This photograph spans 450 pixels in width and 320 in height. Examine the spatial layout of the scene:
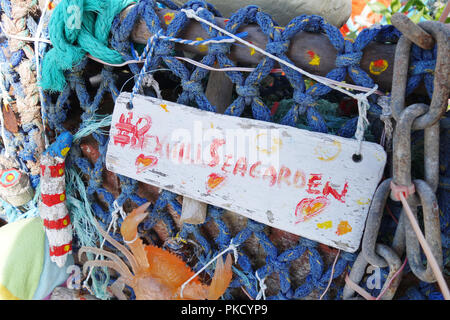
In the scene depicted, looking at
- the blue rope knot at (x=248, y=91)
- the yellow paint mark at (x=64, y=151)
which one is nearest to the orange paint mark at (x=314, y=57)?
the blue rope knot at (x=248, y=91)

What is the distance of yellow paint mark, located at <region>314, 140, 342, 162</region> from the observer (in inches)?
20.4

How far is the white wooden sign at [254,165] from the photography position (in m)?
0.52

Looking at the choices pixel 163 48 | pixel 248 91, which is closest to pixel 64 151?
pixel 163 48

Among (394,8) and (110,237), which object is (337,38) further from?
(394,8)

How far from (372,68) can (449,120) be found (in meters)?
0.14

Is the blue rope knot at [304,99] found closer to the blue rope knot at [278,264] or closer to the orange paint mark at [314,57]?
the orange paint mark at [314,57]

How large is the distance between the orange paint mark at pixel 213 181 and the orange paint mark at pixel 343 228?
214 mm

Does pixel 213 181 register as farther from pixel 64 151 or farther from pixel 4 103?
pixel 4 103

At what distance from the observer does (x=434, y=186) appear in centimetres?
48

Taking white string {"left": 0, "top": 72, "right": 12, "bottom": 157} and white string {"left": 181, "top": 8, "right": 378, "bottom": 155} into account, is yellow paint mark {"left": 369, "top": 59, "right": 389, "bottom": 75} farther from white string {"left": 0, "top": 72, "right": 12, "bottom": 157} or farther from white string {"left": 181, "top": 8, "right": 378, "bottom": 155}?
white string {"left": 0, "top": 72, "right": 12, "bottom": 157}

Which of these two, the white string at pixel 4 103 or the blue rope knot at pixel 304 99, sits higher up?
the blue rope knot at pixel 304 99

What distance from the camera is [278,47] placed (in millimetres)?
541

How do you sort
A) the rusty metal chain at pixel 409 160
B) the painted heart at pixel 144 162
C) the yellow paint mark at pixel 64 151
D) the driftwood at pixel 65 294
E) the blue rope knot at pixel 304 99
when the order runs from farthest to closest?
the driftwood at pixel 65 294 → the yellow paint mark at pixel 64 151 → the painted heart at pixel 144 162 → the blue rope knot at pixel 304 99 → the rusty metal chain at pixel 409 160

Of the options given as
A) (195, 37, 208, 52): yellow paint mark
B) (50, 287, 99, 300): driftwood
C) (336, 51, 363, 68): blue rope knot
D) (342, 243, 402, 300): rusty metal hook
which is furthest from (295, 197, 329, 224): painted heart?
(50, 287, 99, 300): driftwood
